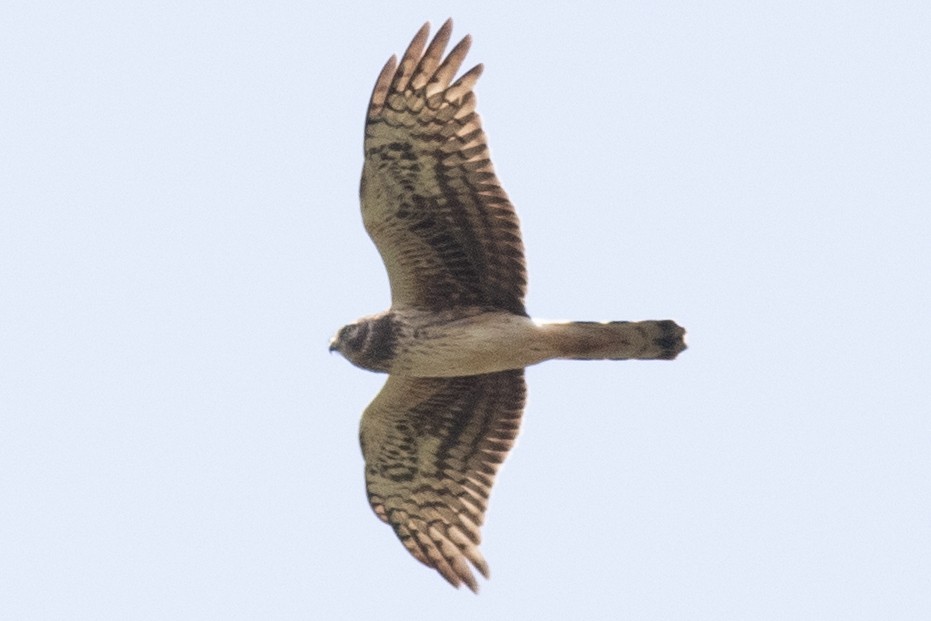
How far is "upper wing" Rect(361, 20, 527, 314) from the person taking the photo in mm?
10258

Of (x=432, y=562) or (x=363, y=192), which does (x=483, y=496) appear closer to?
(x=432, y=562)

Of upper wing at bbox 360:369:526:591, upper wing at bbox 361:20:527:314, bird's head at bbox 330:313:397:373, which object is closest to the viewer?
upper wing at bbox 361:20:527:314

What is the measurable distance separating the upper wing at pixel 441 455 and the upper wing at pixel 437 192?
0.88 m

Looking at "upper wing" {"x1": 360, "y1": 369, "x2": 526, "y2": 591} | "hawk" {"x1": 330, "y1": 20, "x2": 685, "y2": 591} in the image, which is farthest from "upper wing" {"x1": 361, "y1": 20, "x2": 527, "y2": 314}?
"upper wing" {"x1": 360, "y1": 369, "x2": 526, "y2": 591}

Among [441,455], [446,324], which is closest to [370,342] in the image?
[446,324]

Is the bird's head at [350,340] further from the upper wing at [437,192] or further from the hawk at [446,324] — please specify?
the upper wing at [437,192]

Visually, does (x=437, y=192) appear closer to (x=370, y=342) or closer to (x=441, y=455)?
(x=370, y=342)

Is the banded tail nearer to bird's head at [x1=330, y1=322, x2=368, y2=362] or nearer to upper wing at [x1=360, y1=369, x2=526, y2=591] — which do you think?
upper wing at [x1=360, y1=369, x2=526, y2=591]

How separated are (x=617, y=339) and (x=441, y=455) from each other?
178 centimetres

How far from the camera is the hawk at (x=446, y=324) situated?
405 inches

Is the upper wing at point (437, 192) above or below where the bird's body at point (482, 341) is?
above

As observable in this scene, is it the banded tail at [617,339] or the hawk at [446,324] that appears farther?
the banded tail at [617,339]

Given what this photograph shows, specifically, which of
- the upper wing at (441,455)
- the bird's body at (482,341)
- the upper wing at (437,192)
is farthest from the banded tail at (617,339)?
the upper wing at (441,455)

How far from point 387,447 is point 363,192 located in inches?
81.0
